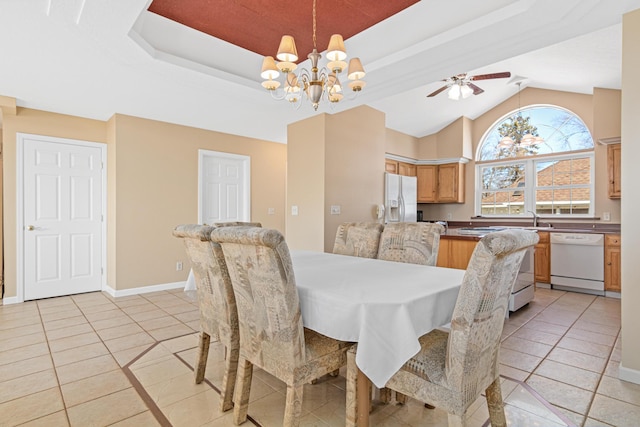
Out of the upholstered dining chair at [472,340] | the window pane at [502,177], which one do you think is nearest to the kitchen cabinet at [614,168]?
the window pane at [502,177]

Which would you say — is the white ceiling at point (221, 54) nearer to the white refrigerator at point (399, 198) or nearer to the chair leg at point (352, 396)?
the white refrigerator at point (399, 198)

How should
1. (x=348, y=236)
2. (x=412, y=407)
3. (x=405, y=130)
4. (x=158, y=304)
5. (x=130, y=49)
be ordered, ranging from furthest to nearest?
(x=405, y=130)
(x=158, y=304)
(x=348, y=236)
(x=130, y=49)
(x=412, y=407)

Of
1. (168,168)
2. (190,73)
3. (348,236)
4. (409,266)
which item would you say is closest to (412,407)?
(409,266)

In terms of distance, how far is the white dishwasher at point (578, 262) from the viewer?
14.1 ft

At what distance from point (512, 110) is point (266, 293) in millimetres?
6315

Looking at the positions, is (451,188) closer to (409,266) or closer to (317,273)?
(409,266)

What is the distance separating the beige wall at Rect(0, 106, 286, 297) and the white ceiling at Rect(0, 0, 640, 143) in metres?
0.23

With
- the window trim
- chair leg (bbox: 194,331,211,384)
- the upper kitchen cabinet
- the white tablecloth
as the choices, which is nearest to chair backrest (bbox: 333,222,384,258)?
the white tablecloth

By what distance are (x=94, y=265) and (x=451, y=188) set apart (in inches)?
241

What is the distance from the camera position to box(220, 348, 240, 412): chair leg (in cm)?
180

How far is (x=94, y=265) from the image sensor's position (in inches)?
173

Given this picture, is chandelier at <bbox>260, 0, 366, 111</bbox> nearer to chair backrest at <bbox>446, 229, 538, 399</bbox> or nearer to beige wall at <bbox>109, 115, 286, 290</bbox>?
chair backrest at <bbox>446, 229, 538, 399</bbox>

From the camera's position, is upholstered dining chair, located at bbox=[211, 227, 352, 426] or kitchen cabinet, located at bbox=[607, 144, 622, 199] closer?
upholstered dining chair, located at bbox=[211, 227, 352, 426]

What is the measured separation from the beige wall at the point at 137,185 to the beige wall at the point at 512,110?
4466 millimetres
